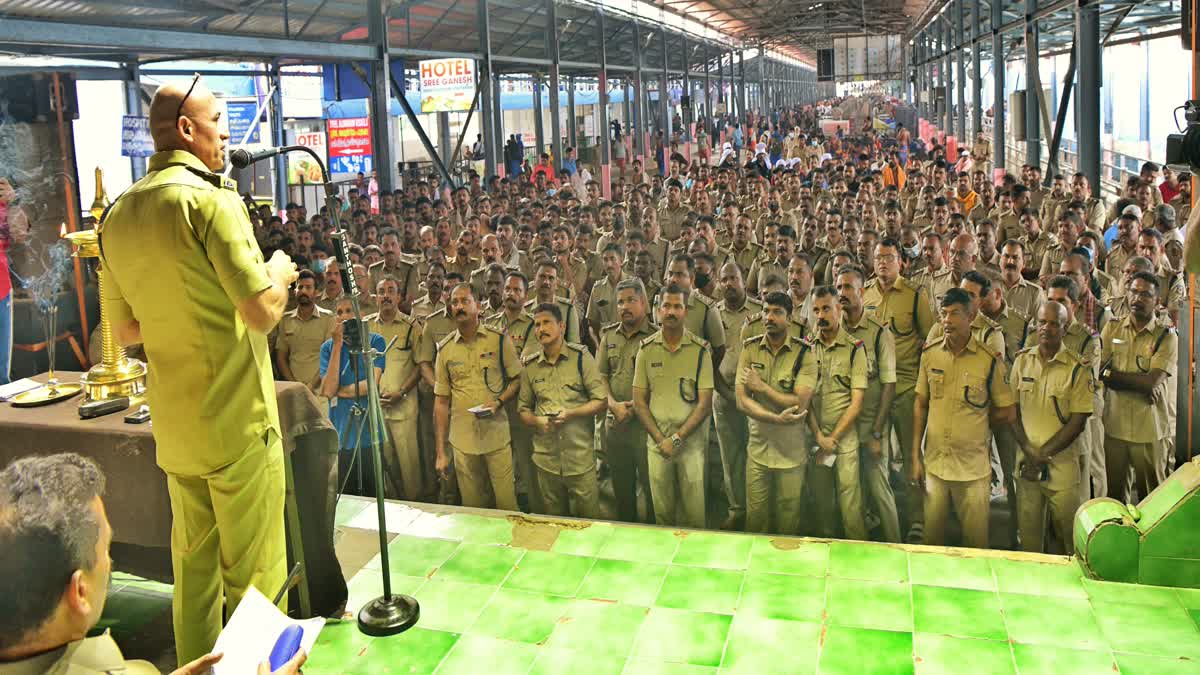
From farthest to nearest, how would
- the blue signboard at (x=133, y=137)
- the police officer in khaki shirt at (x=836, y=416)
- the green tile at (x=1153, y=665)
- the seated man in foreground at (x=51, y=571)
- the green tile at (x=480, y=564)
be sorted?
the blue signboard at (x=133, y=137) < the police officer in khaki shirt at (x=836, y=416) < the green tile at (x=480, y=564) < the green tile at (x=1153, y=665) < the seated man in foreground at (x=51, y=571)

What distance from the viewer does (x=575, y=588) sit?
4.57m

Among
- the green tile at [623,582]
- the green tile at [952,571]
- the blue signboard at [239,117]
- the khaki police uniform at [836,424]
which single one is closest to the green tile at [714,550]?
the green tile at [623,582]

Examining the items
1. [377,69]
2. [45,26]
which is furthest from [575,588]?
[377,69]

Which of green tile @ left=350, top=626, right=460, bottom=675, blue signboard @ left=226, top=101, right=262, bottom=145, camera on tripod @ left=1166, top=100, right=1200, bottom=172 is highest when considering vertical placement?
blue signboard @ left=226, top=101, right=262, bottom=145

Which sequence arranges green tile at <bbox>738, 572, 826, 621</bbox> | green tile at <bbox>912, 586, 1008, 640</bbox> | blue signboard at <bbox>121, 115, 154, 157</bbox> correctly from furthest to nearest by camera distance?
blue signboard at <bbox>121, 115, 154, 157</bbox> → green tile at <bbox>738, 572, 826, 621</bbox> → green tile at <bbox>912, 586, 1008, 640</bbox>

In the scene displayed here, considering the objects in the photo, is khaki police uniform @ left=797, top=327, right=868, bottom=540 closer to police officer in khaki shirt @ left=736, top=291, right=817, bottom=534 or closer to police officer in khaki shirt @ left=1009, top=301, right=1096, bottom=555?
police officer in khaki shirt @ left=736, top=291, right=817, bottom=534

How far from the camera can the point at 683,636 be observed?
4082mm

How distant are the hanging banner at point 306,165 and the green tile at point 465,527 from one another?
13125mm

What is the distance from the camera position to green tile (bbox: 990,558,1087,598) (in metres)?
4.31

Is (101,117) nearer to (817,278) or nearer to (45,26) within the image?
(45,26)

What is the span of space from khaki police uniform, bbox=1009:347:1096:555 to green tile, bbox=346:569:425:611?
3.11 m

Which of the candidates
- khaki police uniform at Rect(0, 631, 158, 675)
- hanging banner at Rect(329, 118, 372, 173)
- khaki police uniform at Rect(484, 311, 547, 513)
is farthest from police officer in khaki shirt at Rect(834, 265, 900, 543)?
hanging banner at Rect(329, 118, 372, 173)

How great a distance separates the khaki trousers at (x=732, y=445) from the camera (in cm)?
596

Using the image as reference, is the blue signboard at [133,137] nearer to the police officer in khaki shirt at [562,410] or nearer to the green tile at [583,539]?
the police officer in khaki shirt at [562,410]
